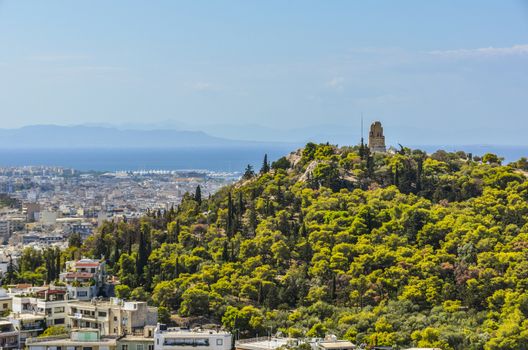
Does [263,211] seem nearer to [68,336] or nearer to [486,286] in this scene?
[486,286]

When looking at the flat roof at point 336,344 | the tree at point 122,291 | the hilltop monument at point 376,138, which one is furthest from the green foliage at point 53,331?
the hilltop monument at point 376,138

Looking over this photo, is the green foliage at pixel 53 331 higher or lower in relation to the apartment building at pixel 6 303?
lower

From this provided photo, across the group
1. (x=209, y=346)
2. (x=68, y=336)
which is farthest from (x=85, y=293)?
(x=209, y=346)

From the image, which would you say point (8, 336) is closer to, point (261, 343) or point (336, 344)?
point (261, 343)

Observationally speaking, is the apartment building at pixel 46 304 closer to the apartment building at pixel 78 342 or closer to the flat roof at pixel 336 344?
the apartment building at pixel 78 342

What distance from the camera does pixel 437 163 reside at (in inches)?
2450

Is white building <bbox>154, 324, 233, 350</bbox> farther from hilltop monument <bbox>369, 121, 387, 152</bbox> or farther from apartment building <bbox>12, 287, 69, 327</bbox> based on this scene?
hilltop monument <bbox>369, 121, 387, 152</bbox>

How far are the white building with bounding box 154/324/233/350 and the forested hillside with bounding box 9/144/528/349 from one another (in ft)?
14.9

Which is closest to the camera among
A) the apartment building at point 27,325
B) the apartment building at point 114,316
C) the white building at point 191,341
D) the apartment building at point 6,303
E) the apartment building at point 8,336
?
the white building at point 191,341

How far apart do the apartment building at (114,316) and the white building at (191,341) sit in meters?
2.99

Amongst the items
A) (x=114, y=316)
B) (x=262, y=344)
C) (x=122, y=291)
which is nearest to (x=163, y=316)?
(x=114, y=316)

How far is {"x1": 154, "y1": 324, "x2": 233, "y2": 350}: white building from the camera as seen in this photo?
3622 centimetres

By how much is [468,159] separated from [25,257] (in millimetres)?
25504

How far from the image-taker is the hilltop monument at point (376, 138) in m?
66.0
